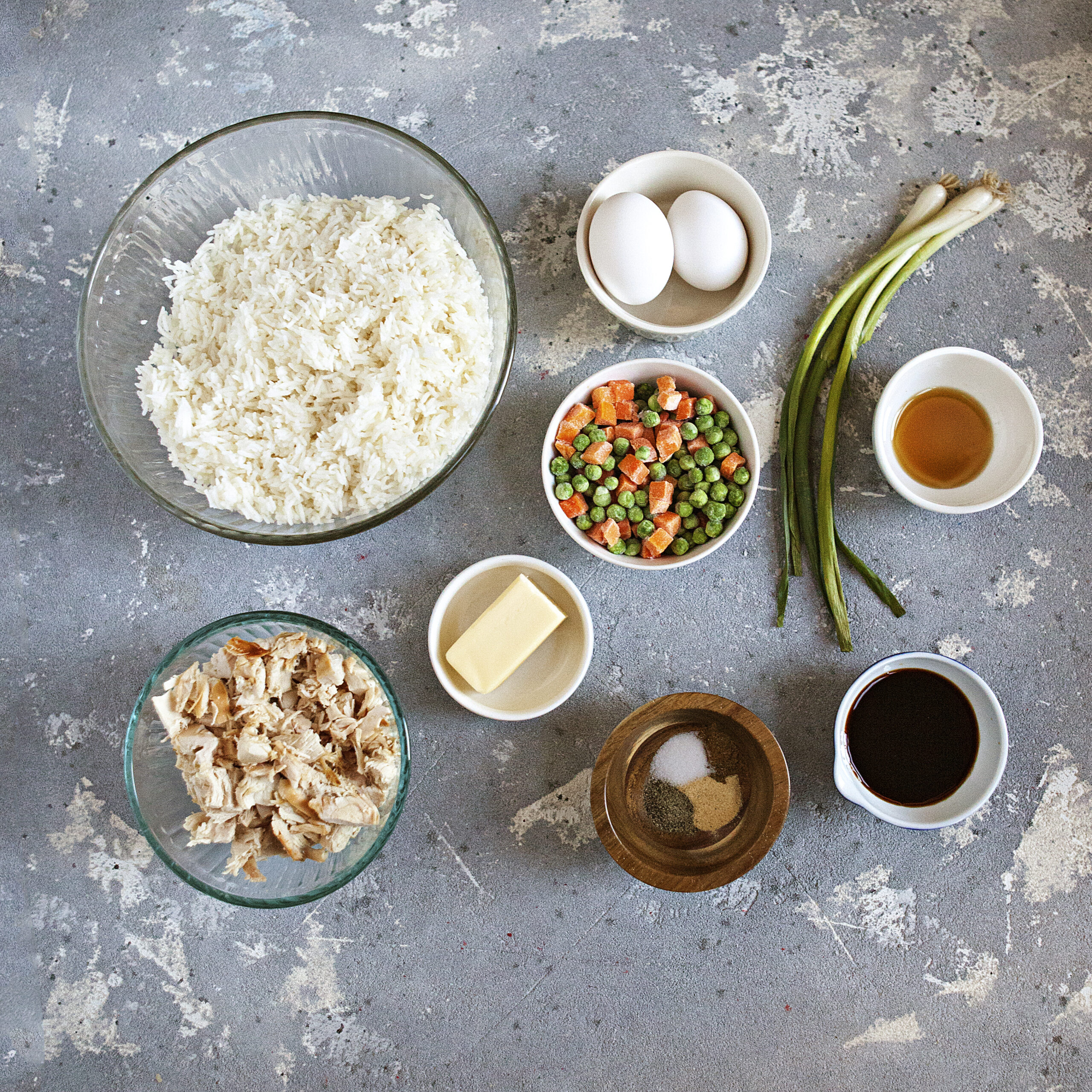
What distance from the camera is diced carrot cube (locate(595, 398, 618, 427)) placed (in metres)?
1.75

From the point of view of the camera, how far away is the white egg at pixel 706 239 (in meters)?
1.73

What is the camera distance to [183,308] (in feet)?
5.49

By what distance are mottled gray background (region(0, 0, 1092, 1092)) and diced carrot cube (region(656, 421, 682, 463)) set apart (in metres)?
0.27

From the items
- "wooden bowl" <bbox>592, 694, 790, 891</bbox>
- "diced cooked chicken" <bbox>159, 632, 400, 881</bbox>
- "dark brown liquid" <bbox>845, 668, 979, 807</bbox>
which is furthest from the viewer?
"dark brown liquid" <bbox>845, 668, 979, 807</bbox>

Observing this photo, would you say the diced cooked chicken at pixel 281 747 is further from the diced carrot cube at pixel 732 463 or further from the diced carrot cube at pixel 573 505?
the diced carrot cube at pixel 732 463

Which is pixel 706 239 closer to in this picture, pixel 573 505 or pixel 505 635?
pixel 573 505

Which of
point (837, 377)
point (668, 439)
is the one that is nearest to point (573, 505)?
point (668, 439)

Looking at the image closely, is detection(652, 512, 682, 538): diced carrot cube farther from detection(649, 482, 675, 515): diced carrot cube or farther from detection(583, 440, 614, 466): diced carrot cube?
detection(583, 440, 614, 466): diced carrot cube

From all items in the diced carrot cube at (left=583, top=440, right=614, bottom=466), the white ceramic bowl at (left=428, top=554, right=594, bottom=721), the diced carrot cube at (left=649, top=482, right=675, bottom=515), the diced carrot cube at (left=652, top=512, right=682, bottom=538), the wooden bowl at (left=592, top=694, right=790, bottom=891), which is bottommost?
the wooden bowl at (left=592, top=694, right=790, bottom=891)

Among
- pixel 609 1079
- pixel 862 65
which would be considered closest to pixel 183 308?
pixel 862 65

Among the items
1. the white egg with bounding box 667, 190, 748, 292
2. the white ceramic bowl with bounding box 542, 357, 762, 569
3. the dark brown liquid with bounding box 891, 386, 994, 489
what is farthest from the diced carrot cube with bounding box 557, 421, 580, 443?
the dark brown liquid with bounding box 891, 386, 994, 489

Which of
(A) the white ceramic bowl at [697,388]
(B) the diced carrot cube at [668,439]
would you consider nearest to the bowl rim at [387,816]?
(A) the white ceramic bowl at [697,388]

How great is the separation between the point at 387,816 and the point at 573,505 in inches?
31.1

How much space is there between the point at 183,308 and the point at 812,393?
146 centimetres
